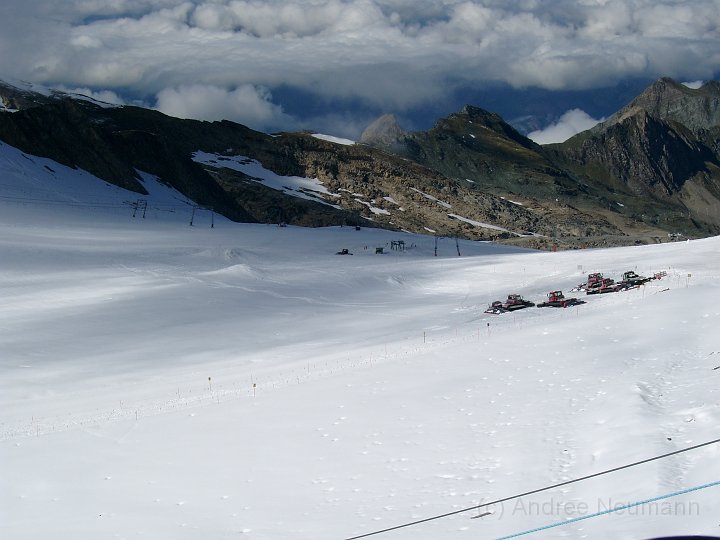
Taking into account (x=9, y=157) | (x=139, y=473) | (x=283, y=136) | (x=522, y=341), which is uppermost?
(x=283, y=136)

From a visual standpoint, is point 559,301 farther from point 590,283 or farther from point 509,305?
point 590,283

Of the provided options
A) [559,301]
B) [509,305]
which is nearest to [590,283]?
[559,301]

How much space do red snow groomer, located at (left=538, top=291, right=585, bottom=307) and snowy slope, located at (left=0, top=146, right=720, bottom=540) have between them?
3.74 ft

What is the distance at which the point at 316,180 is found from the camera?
165625 millimetres

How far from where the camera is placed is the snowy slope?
57.6ft

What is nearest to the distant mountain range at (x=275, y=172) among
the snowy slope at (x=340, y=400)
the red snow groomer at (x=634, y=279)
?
the snowy slope at (x=340, y=400)

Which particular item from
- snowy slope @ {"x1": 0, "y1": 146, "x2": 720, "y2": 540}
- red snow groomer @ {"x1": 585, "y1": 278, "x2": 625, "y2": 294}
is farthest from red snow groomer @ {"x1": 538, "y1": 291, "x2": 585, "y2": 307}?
red snow groomer @ {"x1": 585, "y1": 278, "x2": 625, "y2": 294}

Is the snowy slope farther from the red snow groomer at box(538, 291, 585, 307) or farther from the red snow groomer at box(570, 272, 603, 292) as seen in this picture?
the red snow groomer at box(570, 272, 603, 292)

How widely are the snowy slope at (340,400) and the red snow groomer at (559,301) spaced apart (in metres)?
1.14

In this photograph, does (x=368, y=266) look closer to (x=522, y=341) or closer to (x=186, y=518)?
(x=522, y=341)

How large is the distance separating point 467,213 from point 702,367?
5321 inches

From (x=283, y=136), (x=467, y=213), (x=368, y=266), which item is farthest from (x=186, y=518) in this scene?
(x=283, y=136)

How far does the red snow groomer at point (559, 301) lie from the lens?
43.3 meters

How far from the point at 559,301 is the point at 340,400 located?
20731 millimetres
